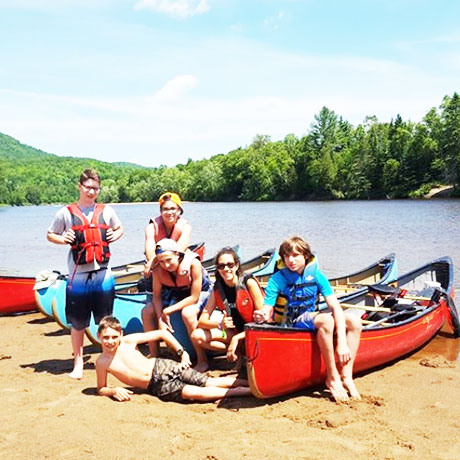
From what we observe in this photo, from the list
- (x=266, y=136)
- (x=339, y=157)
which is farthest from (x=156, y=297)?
(x=266, y=136)

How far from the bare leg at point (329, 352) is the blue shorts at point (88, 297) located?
1.90 metres

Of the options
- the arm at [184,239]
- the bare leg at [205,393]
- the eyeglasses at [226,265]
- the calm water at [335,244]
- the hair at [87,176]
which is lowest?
the calm water at [335,244]

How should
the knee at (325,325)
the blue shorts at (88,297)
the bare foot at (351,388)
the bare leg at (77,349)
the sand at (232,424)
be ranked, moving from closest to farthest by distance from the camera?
the sand at (232,424) < the knee at (325,325) < the bare foot at (351,388) < the blue shorts at (88,297) < the bare leg at (77,349)

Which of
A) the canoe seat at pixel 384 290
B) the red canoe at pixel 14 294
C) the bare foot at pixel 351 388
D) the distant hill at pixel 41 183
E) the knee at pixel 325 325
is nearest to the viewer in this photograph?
the knee at pixel 325 325

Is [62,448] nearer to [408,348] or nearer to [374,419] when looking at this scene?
[374,419]

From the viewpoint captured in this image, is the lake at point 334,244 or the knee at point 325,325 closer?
the knee at point 325,325

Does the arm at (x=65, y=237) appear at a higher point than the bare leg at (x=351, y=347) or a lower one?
higher

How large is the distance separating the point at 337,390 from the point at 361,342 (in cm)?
63

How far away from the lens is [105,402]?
426 cm

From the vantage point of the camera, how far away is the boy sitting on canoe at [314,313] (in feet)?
14.2

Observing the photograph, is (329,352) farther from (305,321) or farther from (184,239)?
(184,239)

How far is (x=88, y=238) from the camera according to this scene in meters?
4.76

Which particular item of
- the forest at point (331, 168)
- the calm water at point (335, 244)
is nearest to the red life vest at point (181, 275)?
the calm water at point (335, 244)

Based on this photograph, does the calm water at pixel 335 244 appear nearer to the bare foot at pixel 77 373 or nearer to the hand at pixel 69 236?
the bare foot at pixel 77 373
